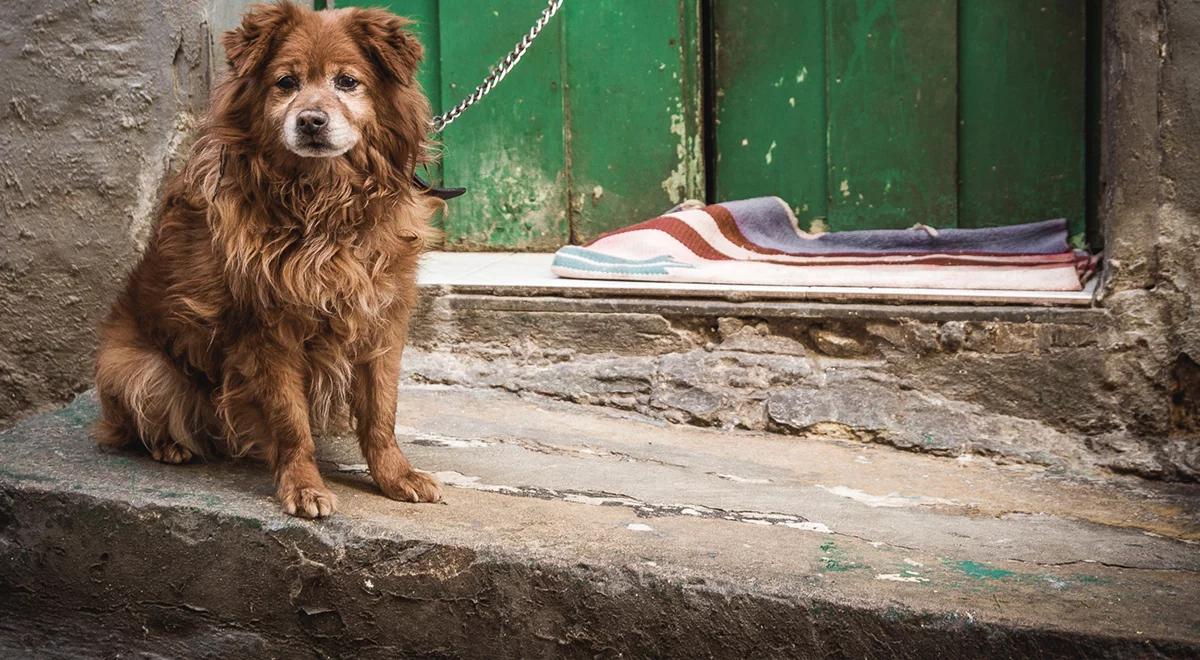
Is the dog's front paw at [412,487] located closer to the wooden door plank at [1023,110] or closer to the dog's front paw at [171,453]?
the dog's front paw at [171,453]

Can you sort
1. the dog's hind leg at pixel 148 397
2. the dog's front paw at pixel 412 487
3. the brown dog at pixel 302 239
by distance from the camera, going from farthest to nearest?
the dog's hind leg at pixel 148 397 < the dog's front paw at pixel 412 487 < the brown dog at pixel 302 239

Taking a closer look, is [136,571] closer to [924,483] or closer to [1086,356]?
[924,483]

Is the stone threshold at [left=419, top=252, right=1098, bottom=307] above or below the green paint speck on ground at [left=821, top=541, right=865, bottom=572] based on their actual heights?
above

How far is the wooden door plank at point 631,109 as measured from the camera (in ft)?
14.5

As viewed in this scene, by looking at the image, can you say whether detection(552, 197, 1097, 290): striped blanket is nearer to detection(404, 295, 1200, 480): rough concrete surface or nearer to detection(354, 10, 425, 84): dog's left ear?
detection(404, 295, 1200, 480): rough concrete surface

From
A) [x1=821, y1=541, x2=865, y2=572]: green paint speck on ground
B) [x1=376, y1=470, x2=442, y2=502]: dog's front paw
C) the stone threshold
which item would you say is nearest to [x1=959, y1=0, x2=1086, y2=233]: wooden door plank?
the stone threshold

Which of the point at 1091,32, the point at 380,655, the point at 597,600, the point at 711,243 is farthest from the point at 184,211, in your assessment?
the point at 1091,32

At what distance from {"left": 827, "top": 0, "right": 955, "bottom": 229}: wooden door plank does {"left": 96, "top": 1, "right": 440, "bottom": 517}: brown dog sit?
194cm

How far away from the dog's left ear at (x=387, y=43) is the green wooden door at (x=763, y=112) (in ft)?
5.81

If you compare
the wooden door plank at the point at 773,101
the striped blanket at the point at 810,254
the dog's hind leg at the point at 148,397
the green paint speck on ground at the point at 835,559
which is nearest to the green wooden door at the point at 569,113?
the wooden door plank at the point at 773,101

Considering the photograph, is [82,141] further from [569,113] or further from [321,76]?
[569,113]

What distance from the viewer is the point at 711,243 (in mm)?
4090

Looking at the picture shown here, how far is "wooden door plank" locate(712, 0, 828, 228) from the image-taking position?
4.38m

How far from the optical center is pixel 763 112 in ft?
14.6
